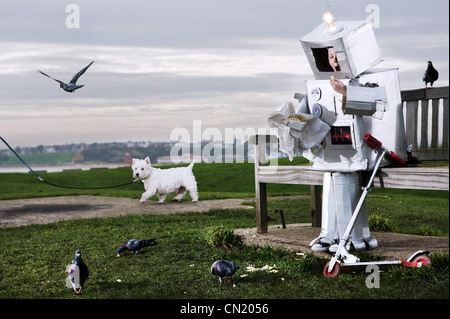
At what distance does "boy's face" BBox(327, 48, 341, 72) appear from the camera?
5764mm

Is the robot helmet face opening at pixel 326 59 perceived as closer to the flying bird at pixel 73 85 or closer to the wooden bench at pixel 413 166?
the wooden bench at pixel 413 166

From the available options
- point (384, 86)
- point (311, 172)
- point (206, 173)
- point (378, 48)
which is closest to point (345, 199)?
point (311, 172)

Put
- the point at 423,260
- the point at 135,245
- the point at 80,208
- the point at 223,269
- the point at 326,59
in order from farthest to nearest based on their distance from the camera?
the point at 80,208
the point at 135,245
the point at 326,59
the point at 223,269
the point at 423,260

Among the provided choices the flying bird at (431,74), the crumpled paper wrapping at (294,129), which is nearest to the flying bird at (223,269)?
the crumpled paper wrapping at (294,129)

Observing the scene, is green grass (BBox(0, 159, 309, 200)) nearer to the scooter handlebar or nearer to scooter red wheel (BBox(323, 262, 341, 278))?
the scooter handlebar

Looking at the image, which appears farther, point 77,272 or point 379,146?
point 379,146

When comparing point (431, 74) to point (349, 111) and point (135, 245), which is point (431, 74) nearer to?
point (349, 111)

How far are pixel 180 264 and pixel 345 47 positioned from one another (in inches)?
127

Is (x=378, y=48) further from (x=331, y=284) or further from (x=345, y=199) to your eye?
(x=331, y=284)

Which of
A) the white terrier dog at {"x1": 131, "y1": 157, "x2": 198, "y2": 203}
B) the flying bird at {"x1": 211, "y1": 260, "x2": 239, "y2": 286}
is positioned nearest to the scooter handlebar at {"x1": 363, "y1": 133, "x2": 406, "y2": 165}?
the flying bird at {"x1": 211, "y1": 260, "x2": 239, "y2": 286}

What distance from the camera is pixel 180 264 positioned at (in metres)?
6.63

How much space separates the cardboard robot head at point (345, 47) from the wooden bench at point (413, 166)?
95 centimetres

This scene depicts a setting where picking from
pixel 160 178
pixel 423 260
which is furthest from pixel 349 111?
pixel 160 178

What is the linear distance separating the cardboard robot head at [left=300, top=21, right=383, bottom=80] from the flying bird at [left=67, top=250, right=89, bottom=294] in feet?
10.8
